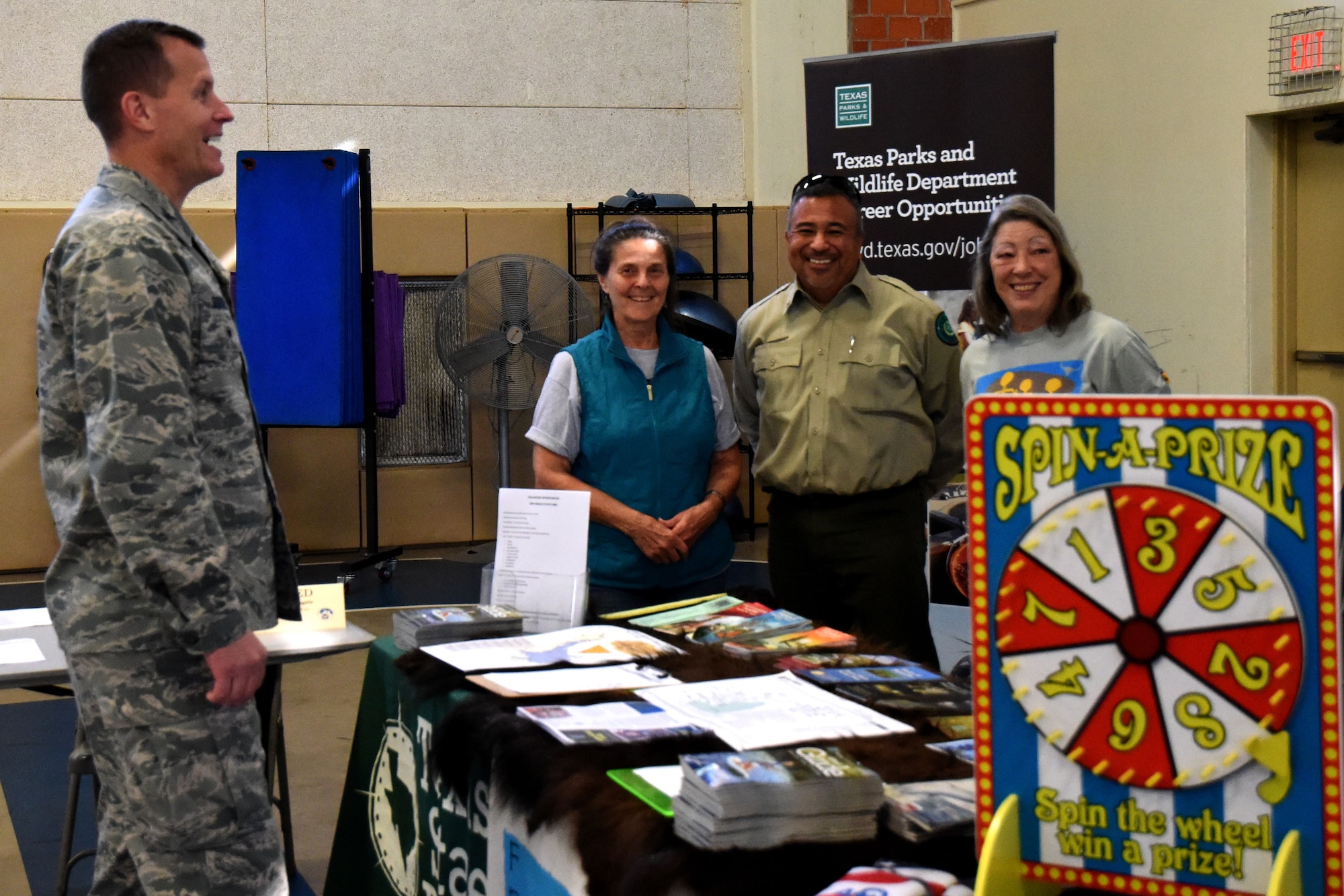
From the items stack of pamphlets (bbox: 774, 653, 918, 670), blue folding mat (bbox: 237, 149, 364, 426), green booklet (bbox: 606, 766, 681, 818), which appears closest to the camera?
green booklet (bbox: 606, 766, 681, 818)

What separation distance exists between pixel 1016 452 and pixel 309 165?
552cm

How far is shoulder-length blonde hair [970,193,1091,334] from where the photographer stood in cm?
288

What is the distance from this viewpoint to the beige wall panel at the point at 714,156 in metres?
8.16

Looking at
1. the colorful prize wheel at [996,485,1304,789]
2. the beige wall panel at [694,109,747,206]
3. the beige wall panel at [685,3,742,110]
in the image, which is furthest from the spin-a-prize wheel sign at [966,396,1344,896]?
the beige wall panel at [685,3,742,110]

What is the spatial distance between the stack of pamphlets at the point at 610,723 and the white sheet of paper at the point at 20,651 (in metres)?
1.21

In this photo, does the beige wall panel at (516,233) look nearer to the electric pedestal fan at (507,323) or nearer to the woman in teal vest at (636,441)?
the electric pedestal fan at (507,323)

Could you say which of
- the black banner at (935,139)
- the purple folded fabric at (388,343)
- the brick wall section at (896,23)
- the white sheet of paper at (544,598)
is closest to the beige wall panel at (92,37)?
the purple folded fabric at (388,343)

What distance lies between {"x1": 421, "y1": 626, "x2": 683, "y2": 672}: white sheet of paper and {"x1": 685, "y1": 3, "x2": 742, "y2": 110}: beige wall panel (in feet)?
20.7

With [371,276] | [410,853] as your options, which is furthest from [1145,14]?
[410,853]

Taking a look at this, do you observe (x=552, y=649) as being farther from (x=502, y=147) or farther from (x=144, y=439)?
(x=502, y=147)

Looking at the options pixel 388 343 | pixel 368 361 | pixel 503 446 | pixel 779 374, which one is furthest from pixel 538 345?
pixel 779 374

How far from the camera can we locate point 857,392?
293cm

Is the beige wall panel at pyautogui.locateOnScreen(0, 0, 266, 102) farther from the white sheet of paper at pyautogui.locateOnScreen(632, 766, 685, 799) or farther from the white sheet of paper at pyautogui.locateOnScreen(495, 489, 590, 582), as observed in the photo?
the white sheet of paper at pyautogui.locateOnScreen(632, 766, 685, 799)

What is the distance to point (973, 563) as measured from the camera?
3.86ft
